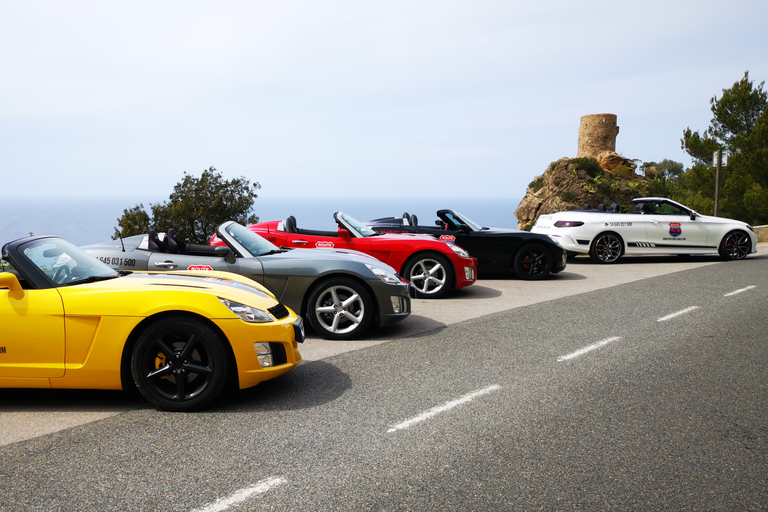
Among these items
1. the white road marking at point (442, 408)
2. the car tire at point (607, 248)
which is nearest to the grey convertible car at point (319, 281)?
the white road marking at point (442, 408)

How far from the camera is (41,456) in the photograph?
3.71 metres

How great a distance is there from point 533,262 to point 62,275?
357 inches

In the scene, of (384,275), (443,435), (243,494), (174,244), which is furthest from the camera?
(174,244)

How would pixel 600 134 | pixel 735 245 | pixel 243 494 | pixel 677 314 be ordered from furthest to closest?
pixel 600 134
pixel 735 245
pixel 677 314
pixel 243 494

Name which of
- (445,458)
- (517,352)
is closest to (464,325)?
(517,352)

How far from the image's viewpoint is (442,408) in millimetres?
4520

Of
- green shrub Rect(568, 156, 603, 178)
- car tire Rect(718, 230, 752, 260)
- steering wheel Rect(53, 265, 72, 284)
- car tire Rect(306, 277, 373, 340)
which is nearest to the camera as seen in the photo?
steering wheel Rect(53, 265, 72, 284)

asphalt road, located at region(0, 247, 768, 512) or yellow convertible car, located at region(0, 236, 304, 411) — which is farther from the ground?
yellow convertible car, located at region(0, 236, 304, 411)

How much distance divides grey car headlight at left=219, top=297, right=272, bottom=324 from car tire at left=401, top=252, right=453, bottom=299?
17.8ft

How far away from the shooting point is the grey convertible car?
6.96 metres

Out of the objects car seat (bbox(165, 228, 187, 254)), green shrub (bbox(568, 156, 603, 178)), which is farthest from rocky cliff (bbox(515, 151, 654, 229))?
car seat (bbox(165, 228, 187, 254))

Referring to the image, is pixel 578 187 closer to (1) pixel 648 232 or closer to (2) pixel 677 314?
(1) pixel 648 232

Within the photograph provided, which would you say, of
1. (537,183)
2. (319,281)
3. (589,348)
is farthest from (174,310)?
(537,183)

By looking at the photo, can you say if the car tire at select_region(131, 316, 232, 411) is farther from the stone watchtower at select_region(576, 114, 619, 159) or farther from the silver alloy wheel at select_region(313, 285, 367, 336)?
the stone watchtower at select_region(576, 114, 619, 159)
